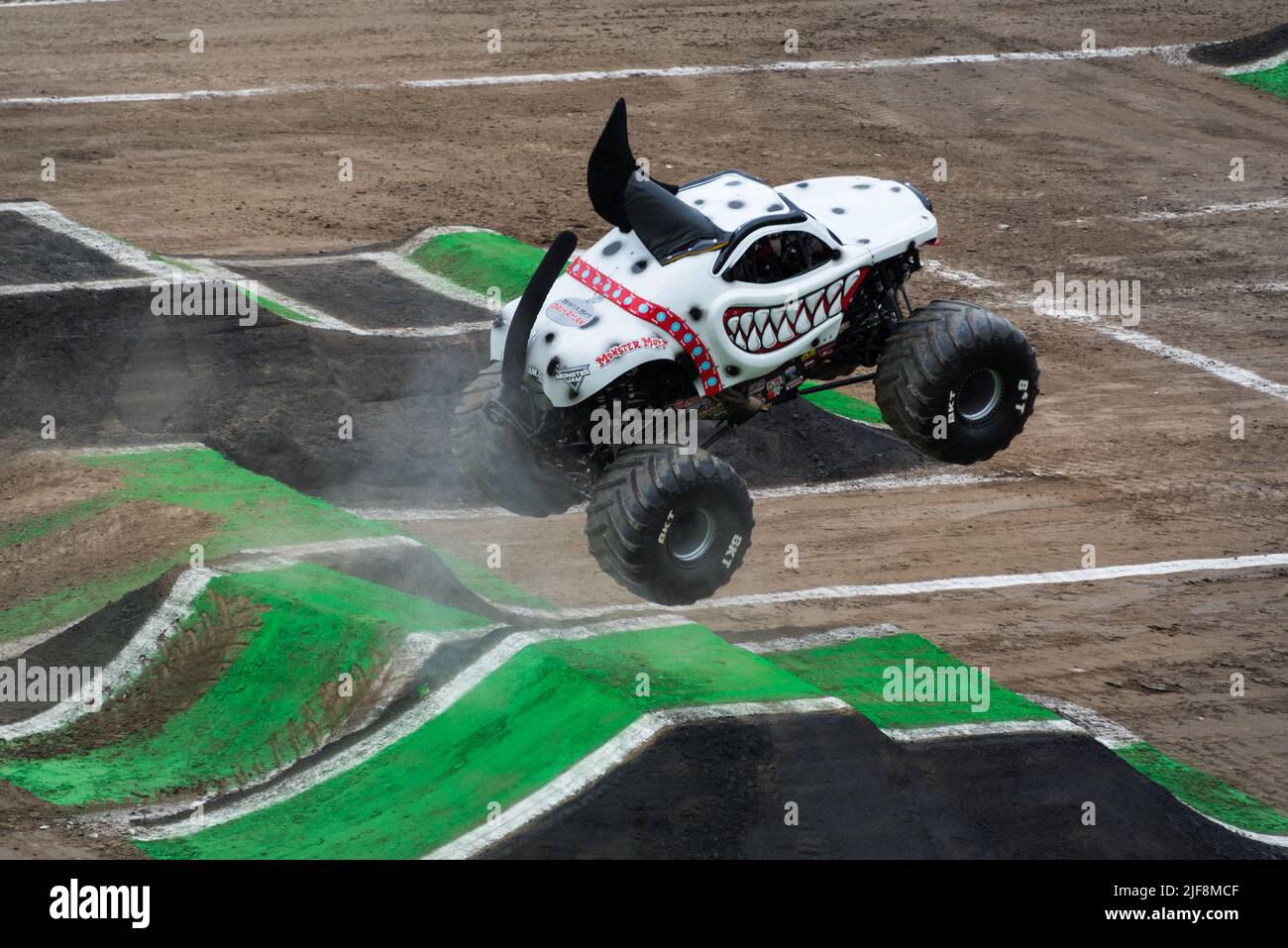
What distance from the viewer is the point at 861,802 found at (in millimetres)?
9109

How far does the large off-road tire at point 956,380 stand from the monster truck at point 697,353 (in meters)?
0.02

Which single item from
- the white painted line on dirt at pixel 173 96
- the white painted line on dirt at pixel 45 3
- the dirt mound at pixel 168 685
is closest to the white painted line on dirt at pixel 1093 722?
the dirt mound at pixel 168 685

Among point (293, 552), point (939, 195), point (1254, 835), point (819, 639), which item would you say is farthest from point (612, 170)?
point (939, 195)

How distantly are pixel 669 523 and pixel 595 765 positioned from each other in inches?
79.4

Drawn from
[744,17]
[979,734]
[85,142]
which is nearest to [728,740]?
[979,734]

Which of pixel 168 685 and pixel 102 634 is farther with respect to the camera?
pixel 102 634

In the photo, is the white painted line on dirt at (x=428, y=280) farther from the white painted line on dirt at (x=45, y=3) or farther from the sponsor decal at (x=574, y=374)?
the white painted line on dirt at (x=45, y=3)

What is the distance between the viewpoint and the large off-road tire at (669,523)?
10.1 m

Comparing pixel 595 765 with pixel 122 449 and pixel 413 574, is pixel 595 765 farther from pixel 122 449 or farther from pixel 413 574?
pixel 122 449

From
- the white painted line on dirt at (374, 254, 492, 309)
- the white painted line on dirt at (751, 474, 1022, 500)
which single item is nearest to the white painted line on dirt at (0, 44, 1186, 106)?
the white painted line on dirt at (374, 254, 492, 309)

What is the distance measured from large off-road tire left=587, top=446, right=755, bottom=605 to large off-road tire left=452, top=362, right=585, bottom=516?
496 millimetres

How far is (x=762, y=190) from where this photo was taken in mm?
11422

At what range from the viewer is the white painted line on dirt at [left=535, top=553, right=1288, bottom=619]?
12664mm

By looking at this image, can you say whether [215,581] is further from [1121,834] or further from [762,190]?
[1121,834]
